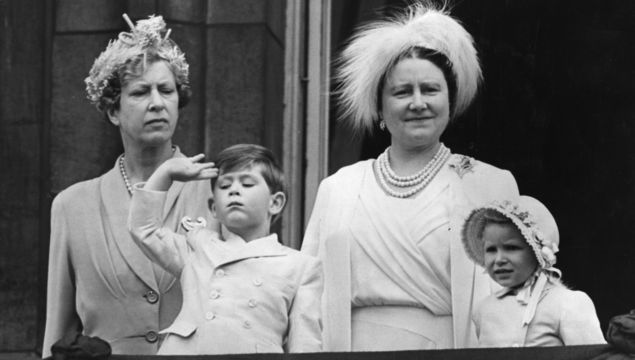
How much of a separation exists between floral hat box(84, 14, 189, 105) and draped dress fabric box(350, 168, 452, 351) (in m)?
0.95

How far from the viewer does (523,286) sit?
972 centimetres

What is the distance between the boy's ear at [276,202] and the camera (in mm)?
9727

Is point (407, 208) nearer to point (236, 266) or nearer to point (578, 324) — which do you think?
point (236, 266)

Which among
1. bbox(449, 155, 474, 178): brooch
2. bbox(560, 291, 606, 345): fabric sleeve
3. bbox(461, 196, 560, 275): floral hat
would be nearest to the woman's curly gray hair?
bbox(449, 155, 474, 178): brooch

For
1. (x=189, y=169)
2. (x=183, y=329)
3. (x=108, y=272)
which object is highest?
(x=189, y=169)

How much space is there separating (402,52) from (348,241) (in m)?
0.74

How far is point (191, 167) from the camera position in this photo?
9773mm

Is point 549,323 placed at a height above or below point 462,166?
below

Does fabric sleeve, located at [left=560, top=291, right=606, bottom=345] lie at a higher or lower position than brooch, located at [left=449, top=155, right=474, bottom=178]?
lower

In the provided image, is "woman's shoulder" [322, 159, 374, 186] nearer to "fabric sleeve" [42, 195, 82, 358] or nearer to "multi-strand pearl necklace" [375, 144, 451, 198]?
"multi-strand pearl necklace" [375, 144, 451, 198]

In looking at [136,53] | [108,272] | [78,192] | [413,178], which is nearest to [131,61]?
[136,53]

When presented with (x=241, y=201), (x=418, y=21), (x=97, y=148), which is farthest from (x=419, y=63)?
(x=97, y=148)

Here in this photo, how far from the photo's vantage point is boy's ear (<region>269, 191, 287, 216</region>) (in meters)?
9.73

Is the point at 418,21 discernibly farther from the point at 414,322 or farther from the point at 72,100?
the point at 72,100
